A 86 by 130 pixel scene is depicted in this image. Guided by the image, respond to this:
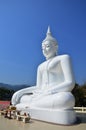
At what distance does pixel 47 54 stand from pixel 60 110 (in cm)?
373

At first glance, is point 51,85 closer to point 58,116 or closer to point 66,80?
point 66,80

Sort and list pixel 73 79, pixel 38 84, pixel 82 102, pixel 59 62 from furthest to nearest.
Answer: pixel 82 102
pixel 38 84
pixel 59 62
pixel 73 79

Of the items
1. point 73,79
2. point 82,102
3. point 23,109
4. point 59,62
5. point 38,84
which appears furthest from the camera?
point 82,102

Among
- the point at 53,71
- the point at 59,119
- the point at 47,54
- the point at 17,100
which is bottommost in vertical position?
the point at 59,119

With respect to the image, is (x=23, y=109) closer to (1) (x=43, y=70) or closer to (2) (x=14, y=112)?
(2) (x=14, y=112)

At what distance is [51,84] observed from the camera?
Answer: 36.2ft

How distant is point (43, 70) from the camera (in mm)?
11812

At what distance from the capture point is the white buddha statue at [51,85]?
9.02 meters

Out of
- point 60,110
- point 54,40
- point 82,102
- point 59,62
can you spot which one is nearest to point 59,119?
point 60,110

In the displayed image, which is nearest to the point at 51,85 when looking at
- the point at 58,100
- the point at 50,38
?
the point at 58,100

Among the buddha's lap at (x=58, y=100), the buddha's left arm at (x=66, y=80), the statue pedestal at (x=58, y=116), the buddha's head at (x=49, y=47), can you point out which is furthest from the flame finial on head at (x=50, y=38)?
the statue pedestal at (x=58, y=116)

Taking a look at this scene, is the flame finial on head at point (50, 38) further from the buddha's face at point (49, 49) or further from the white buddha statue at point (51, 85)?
the buddha's face at point (49, 49)

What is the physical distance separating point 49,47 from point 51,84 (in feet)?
5.83

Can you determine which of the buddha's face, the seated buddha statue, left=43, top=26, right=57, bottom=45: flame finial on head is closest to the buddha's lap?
the seated buddha statue
